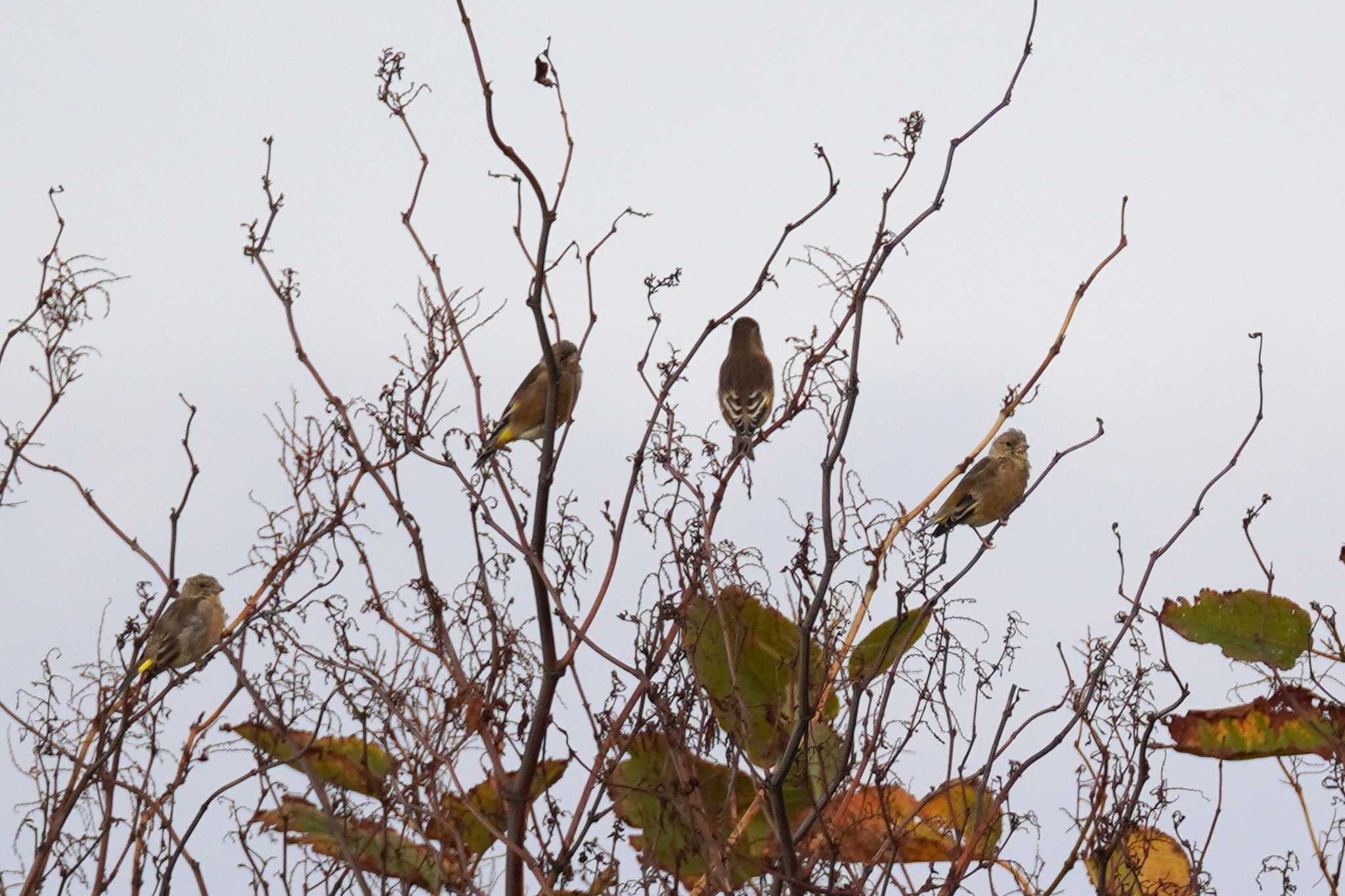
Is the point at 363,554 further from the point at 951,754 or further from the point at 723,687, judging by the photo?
the point at 951,754

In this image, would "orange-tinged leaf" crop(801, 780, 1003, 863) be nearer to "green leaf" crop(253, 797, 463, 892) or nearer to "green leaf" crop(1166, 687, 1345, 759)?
"green leaf" crop(1166, 687, 1345, 759)

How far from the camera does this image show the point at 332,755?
4.73 metres

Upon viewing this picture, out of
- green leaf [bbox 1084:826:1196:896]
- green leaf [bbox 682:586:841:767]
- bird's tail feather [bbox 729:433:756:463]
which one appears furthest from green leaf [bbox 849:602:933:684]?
green leaf [bbox 1084:826:1196:896]

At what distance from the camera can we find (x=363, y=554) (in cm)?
487

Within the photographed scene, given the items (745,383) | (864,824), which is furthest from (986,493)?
(864,824)

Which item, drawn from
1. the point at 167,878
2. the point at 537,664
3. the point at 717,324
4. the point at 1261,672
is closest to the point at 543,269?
the point at 717,324

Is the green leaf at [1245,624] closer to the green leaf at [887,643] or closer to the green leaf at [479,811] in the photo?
the green leaf at [887,643]

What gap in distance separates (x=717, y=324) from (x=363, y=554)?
1.45m

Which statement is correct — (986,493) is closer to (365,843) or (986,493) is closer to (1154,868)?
(1154,868)

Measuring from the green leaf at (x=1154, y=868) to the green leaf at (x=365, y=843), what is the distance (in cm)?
198

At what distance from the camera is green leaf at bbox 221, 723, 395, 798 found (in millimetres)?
4664

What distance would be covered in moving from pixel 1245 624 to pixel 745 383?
14.3 ft

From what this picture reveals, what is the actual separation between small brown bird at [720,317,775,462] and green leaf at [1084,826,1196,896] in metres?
3.31

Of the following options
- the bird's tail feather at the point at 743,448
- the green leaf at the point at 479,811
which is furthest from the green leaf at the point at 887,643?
the green leaf at the point at 479,811
